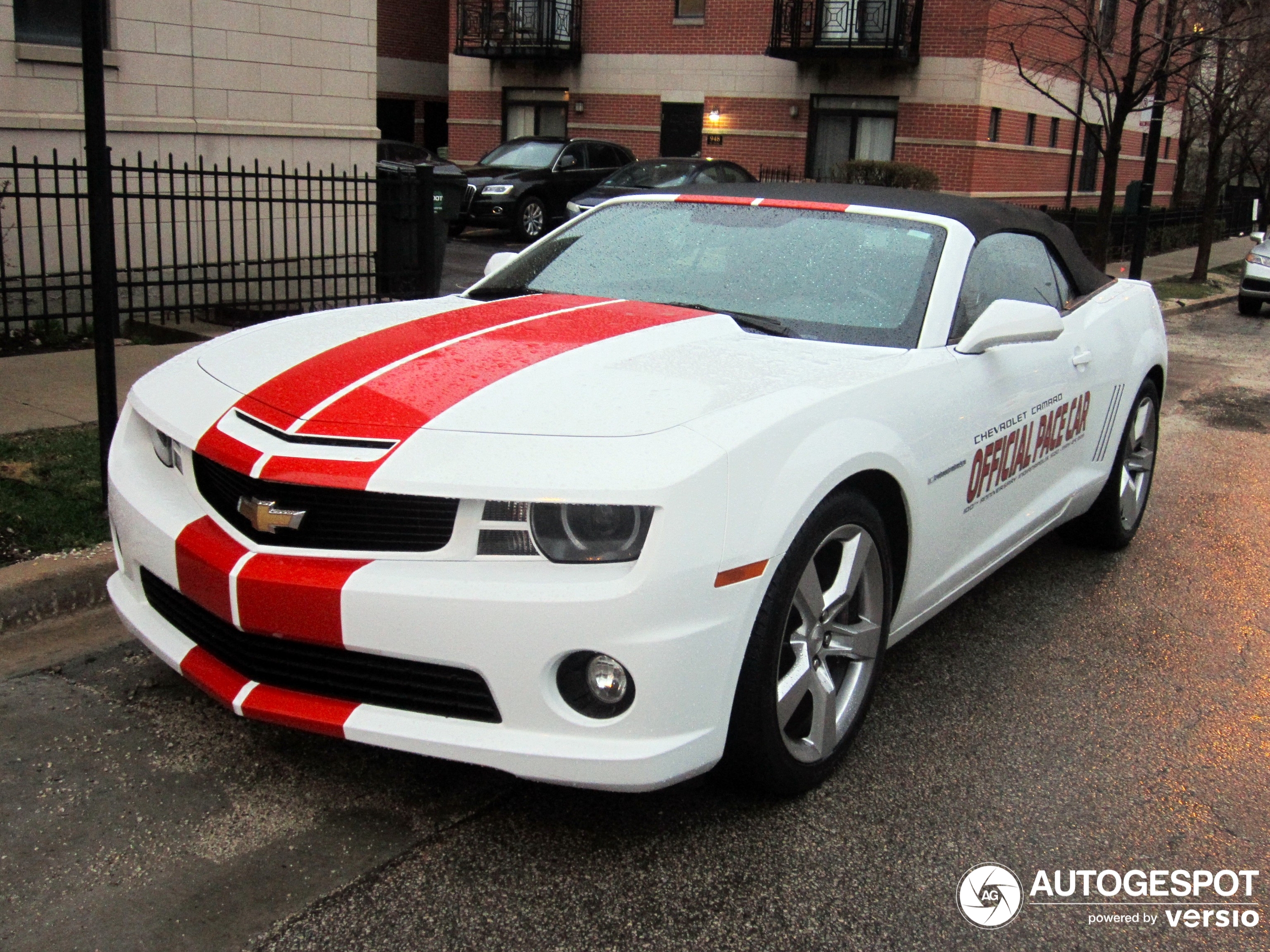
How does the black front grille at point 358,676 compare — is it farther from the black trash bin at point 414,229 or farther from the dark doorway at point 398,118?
Result: the dark doorway at point 398,118

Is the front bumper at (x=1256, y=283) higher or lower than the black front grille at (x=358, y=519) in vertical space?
lower

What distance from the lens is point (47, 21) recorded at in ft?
32.6

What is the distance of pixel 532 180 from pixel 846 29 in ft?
29.4

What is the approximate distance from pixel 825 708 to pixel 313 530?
1.39 metres

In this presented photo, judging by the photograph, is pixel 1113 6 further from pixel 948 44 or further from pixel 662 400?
pixel 662 400

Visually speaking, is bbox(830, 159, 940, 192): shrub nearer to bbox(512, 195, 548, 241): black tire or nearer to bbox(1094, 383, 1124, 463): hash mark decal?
bbox(512, 195, 548, 241): black tire

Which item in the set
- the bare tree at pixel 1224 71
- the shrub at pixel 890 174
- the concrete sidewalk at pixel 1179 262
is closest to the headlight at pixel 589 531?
the bare tree at pixel 1224 71

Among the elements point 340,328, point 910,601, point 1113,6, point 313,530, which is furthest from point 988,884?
point 1113,6

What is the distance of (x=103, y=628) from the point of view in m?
4.27

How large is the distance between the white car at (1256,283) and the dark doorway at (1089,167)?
529 inches

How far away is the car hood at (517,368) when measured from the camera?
9.70ft

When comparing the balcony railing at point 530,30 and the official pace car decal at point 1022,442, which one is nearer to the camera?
the official pace car decal at point 1022,442

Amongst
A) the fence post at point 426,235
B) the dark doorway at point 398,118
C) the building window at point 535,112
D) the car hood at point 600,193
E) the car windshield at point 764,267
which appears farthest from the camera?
the dark doorway at point 398,118

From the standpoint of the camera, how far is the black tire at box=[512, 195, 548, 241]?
20938mm
